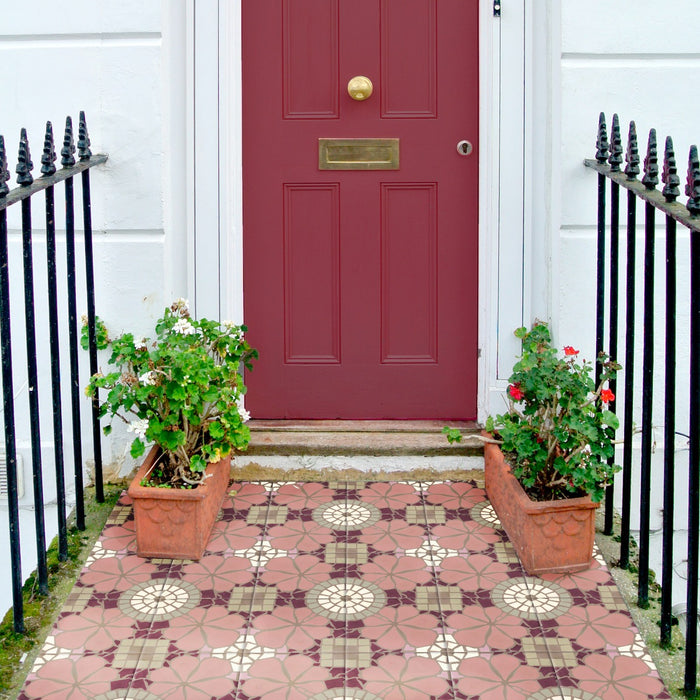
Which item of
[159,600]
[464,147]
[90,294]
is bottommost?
[159,600]

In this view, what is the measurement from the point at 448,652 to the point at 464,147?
2.00m

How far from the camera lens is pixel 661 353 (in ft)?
12.2

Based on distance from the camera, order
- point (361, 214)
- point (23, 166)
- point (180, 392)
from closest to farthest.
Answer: point (23, 166) → point (180, 392) → point (361, 214)

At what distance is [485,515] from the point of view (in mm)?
3607

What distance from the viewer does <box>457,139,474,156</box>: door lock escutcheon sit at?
3906 millimetres

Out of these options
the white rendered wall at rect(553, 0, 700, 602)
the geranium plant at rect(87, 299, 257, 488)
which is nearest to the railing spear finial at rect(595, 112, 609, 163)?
the white rendered wall at rect(553, 0, 700, 602)

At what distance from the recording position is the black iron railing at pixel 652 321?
2.64 meters

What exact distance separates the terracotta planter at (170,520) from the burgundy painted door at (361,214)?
0.85m

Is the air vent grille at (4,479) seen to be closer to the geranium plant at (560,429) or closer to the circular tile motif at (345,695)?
the circular tile motif at (345,695)

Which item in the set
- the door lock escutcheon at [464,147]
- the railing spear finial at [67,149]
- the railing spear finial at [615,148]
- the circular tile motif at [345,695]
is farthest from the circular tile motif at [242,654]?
the door lock escutcheon at [464,147]

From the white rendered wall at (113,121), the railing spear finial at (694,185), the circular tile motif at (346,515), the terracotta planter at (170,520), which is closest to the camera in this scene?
the railing spear finial at (694,185)

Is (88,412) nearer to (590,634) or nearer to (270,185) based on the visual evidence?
(270,185)

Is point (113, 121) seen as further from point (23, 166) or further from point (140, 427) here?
point (140, 427)

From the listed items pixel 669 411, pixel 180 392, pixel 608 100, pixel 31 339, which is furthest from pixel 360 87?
pixel 669 411
